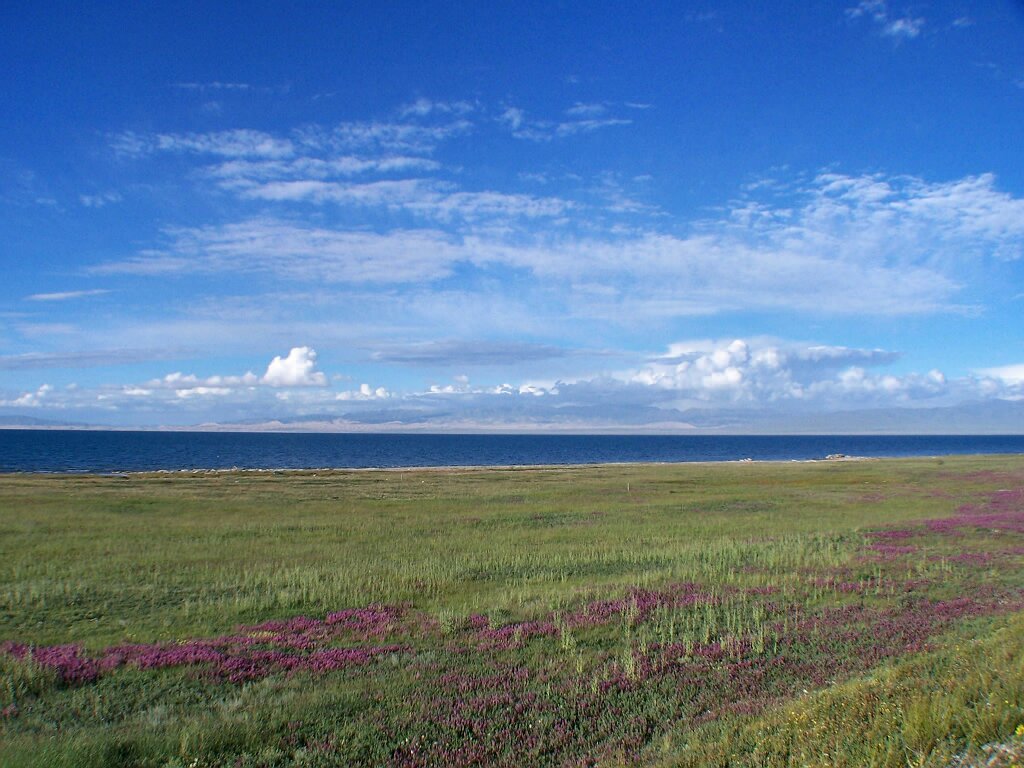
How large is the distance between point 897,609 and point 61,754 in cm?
1861

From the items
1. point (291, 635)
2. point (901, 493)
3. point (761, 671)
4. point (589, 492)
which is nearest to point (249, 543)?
point (291, 635)

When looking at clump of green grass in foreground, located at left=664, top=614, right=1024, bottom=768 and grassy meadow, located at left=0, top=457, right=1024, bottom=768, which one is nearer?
clump of green grass in foreground, located at left=664, top=614, right=1024, bottom=768

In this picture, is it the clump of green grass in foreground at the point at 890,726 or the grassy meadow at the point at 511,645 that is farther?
the grassy meadow at the point at 511,645

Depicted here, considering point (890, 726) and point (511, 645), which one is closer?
point (890, 726)

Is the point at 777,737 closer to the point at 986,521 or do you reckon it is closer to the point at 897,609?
the point at 897,609

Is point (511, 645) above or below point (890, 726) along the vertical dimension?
below

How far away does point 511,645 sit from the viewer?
15.1 m

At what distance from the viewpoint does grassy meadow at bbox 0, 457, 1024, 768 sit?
9797 millimetres

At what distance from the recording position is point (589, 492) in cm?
5953

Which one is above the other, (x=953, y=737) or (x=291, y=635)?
(x=953, y=737)

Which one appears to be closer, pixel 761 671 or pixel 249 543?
pixel 761 671

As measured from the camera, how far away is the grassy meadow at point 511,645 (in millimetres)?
9797

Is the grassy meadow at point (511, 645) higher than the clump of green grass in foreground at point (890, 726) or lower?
lower

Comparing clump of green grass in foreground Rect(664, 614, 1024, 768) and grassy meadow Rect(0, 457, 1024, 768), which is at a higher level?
clump of green grass in foreground Rect(664, 614, 1024, 768)
